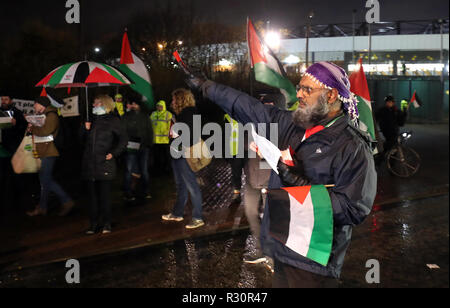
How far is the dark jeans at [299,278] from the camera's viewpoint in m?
2.62

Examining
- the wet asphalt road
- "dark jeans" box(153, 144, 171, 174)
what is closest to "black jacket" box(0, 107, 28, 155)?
the wet asphalt road

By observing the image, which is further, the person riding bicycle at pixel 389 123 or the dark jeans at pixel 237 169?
the person riding bicycle at pixel 389 123

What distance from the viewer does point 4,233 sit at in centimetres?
646

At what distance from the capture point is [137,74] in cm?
674

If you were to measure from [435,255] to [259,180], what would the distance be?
2395 millimetres

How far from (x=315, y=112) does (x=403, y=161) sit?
931 centimetres

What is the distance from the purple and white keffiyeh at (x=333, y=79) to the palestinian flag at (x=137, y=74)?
14.1 ft

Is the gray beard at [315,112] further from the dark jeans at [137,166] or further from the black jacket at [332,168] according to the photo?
the dark jeans at [137,166]

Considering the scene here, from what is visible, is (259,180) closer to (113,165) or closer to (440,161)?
(113,165)

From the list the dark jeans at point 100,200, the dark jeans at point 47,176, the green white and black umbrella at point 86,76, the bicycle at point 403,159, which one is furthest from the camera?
the bicycle at point 403,159

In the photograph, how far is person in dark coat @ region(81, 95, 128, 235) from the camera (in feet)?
20.3

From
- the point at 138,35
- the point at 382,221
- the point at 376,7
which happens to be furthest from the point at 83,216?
the point at 138,35

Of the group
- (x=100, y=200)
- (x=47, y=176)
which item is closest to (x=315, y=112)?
(x=100, y=200)

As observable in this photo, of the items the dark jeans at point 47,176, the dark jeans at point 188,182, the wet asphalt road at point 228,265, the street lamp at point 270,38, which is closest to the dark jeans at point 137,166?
the dark jeans at point 47,176
